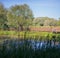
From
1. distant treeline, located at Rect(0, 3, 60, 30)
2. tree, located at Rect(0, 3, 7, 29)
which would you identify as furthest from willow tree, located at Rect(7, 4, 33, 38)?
tree, located at Rect(0, 3, 7, 29)

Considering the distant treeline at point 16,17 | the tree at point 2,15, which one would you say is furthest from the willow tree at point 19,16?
the tree at point 2,15

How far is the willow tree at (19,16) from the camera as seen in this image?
36281 mm

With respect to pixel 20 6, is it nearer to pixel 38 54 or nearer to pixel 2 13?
pixel 2 13

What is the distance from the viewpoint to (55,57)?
184 inches

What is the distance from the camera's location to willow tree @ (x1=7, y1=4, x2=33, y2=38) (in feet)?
119

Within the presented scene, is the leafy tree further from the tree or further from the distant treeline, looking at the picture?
the tree

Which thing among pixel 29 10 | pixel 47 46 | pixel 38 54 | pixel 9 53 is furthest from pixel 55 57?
pixel 29 10

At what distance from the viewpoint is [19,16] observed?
3641cm

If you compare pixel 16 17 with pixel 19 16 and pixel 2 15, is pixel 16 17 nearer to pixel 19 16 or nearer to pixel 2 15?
pixel 19 16

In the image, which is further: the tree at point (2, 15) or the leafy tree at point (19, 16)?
the leafy tree at point (19, 16)

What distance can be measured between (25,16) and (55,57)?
32076 millimetres

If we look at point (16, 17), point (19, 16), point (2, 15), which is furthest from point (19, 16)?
point (2, 15)

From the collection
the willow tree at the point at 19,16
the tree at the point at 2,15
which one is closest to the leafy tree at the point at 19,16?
the willow tree at the point at 19,16

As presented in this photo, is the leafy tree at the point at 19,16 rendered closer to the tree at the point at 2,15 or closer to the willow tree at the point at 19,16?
the willow tree at the point at 19,16
